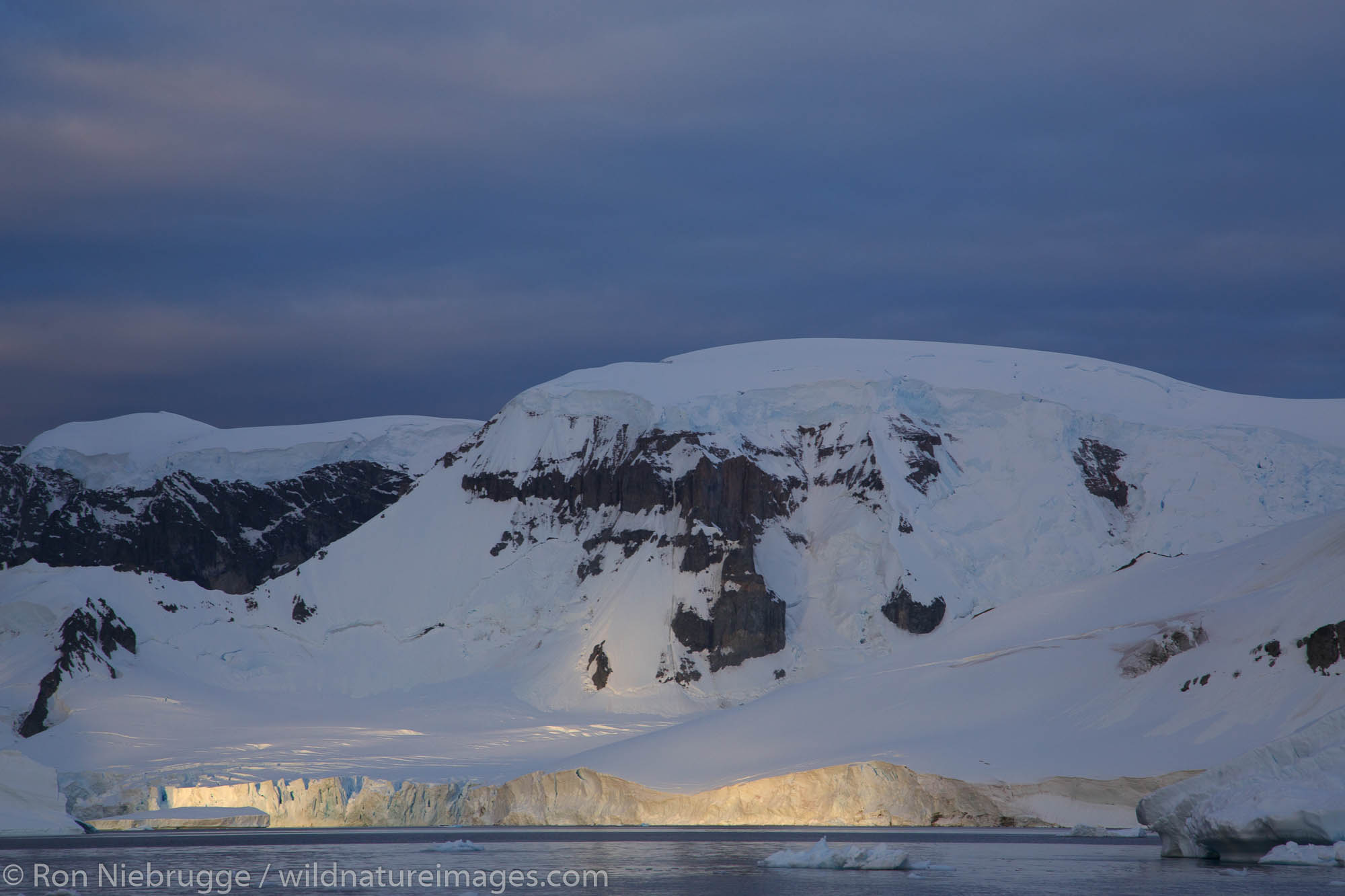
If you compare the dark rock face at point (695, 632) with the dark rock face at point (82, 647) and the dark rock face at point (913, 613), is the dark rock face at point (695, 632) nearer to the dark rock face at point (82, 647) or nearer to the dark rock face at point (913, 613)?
the dark rock face at point (913, 613)

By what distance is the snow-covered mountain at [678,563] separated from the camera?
4348 inches

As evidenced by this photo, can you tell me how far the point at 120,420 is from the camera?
169 m

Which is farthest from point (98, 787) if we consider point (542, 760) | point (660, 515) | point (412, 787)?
point (660, 515)

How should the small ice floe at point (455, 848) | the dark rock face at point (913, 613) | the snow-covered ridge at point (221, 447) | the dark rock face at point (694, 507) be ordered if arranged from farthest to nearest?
the snow-covered ridge at point (221, 447), the dark rock face at point (694, 507), the dark rock face at point (913, 613), the small ice floe at point (455, 848)

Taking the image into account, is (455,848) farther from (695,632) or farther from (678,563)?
(678,563)

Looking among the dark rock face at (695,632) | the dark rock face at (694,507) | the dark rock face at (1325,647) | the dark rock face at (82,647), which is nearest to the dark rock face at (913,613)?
the dark rock face at (694,507)

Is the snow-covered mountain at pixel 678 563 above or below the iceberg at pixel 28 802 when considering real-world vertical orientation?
above

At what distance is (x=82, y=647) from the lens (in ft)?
383

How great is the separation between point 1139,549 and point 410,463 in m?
77.4

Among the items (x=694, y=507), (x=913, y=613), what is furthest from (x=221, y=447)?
(x=913, y=613)

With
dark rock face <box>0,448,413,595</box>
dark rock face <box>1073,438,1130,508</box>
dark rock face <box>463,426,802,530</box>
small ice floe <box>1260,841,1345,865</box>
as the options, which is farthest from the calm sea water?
dark rock face <box>0,448,413,595</box>

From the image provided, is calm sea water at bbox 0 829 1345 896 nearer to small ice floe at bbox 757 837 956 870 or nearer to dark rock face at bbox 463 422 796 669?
small ice floe at bbox 757 837 956 870

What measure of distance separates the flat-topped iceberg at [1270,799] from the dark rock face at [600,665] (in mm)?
76014

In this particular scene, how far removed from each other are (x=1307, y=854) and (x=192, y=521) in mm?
131529
